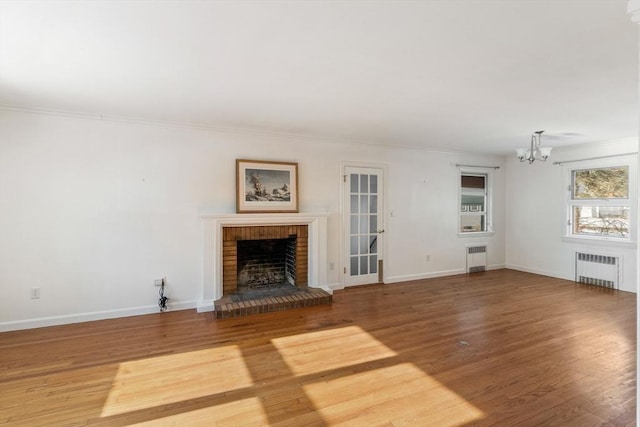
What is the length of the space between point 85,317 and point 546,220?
7.62m

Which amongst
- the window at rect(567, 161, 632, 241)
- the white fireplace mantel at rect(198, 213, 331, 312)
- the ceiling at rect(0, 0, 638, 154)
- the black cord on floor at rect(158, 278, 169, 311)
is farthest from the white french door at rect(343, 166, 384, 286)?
the window at rect(567, 161, 632, 241)

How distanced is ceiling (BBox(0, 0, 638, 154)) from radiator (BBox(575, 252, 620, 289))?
8.29 ft

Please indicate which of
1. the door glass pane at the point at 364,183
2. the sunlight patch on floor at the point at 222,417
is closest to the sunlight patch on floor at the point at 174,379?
the sunlight patch on floor at the point at 222,417

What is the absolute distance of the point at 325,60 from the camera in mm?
2271

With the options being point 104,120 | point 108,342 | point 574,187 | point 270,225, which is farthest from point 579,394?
point 104,120

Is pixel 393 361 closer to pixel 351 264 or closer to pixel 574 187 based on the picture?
pixel 351 264

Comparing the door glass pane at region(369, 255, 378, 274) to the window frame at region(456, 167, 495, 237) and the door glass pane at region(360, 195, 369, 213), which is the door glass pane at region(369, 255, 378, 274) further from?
the window frame at region(456, 167, 495, 237)

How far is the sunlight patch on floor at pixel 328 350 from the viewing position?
2643 millimetres

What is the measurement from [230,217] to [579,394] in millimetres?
3826

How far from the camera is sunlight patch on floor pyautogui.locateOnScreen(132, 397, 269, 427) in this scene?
1.93m

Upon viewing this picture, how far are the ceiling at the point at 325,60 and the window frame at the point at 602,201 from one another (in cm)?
156

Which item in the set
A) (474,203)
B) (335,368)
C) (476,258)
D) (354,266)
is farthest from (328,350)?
(474,203)

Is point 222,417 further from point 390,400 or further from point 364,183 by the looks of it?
point 364,183

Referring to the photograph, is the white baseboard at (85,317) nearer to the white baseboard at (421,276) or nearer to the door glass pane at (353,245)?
the door glass pane at (353,245)
